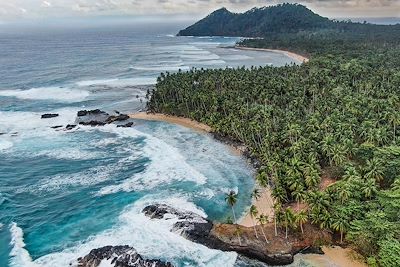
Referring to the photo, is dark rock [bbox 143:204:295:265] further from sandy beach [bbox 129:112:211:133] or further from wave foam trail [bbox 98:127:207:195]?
sandy beach [bbox 129:112:211:133]

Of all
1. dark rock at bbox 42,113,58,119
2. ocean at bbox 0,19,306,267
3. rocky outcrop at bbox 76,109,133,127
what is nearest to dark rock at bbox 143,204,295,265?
ocean at bbox 0,19,306,267

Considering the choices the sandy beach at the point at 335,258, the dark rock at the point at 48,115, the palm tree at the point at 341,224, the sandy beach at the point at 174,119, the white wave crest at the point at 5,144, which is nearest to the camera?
the sandy beach at the point at 335,258

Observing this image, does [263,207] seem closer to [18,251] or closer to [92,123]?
[18,251]

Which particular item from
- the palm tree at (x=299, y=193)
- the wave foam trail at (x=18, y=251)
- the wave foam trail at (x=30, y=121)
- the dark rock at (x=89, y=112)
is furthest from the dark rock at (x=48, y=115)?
the palm tree at (x=299, y=193)

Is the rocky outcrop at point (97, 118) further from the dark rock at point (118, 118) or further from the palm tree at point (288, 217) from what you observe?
the palm tree at point (288, 217)

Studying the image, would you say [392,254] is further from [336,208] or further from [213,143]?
[213,143]

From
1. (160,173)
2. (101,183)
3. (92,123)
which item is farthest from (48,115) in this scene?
(160,173)
